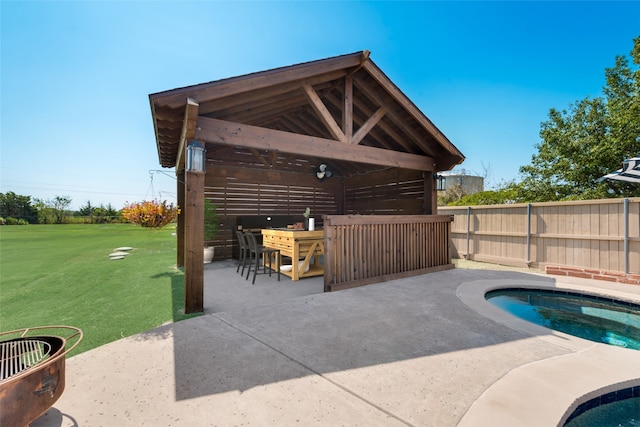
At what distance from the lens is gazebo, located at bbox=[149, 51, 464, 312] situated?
11.3ft

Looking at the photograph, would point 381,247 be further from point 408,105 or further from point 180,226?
point 180,226

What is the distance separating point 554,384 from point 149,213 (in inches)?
188

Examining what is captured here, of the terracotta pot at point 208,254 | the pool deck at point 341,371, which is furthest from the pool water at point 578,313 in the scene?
the terracotta pot at point 208,254

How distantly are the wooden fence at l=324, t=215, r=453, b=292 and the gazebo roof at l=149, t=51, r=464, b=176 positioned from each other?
1099 millimetres

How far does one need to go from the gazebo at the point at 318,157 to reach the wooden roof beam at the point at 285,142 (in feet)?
0.05

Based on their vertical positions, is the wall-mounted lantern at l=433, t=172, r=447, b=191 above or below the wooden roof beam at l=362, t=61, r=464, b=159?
below

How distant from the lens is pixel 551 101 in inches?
465

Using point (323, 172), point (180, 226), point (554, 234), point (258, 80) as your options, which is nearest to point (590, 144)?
point (554, 234)

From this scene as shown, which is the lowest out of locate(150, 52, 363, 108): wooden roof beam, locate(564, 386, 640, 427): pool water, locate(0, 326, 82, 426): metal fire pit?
locate(564, 386, 640, 427): pool water

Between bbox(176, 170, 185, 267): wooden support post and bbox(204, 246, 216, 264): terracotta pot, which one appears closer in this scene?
bbox(176, 170, 185, 267): wooden support post

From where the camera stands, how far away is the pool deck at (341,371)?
158 centimetres

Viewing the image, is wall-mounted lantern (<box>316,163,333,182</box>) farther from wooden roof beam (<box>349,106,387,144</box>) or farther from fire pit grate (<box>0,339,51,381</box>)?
fire pit grate (<box>0,339,51,381</box>)

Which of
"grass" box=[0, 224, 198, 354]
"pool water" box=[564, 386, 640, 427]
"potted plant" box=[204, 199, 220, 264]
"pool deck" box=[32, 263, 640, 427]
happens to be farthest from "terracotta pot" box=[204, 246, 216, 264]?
"pool water" box=[564, 386, 640, 427]

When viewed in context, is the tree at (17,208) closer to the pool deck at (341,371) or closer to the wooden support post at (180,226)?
the wooden support post at (180,226)
